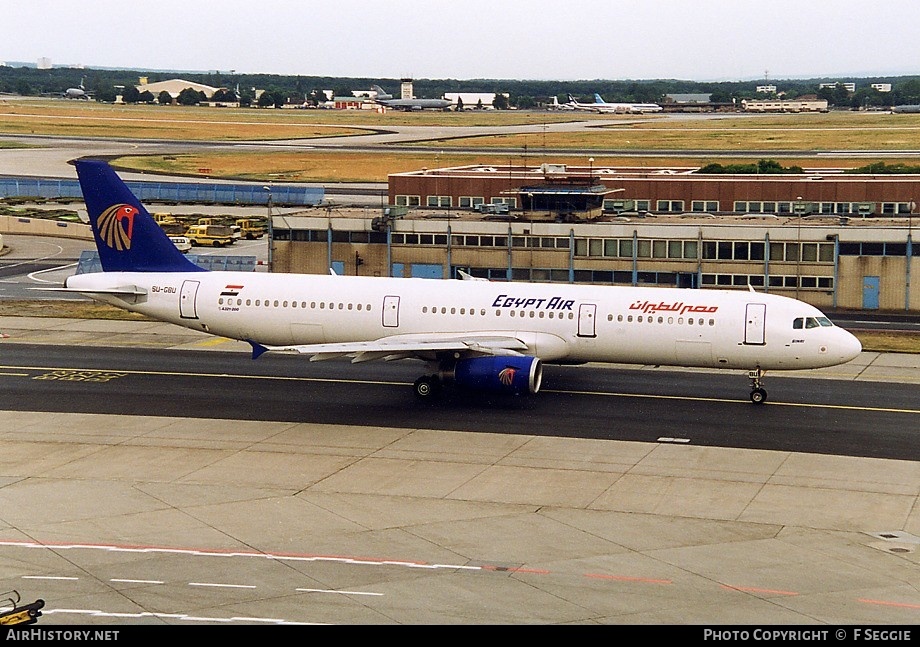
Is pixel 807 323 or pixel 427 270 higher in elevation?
pixel 807 323

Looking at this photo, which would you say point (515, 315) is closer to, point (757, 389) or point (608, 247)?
point (757, 389)

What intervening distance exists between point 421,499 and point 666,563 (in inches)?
306

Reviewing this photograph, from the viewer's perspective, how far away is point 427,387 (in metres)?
44.1

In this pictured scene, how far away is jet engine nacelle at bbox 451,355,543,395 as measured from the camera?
4200cm

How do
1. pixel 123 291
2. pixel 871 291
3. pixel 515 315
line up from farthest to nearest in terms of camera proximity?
1. pixel 871 291
2. pixel 123 291
3. pixel 515 315

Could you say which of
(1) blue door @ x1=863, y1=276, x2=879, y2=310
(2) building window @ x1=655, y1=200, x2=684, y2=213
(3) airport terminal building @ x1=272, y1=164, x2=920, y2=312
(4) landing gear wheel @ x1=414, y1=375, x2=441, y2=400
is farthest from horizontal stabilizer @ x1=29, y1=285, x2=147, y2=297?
(2) building window @ x1=655, y1=200, x2=684, y2=213

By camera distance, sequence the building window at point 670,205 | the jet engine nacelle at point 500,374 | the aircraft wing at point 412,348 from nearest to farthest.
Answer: the aircraft wing at point 412,348 < the jet engine nacelle at point 500,374 < the building window at point 670,205

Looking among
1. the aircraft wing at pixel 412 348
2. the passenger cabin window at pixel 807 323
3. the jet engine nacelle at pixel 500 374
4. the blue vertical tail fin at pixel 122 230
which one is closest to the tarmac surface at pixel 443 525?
the aircraft wing at pixel 412 348

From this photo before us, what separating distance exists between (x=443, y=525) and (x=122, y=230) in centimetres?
2447

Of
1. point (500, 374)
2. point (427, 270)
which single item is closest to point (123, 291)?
point (500, 374)

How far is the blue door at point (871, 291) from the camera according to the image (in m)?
68.8

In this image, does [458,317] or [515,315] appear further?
[458,317]

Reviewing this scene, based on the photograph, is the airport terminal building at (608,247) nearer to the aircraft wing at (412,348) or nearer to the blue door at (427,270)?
the blue door at (427,270)

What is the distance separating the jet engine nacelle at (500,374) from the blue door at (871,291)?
109ft
